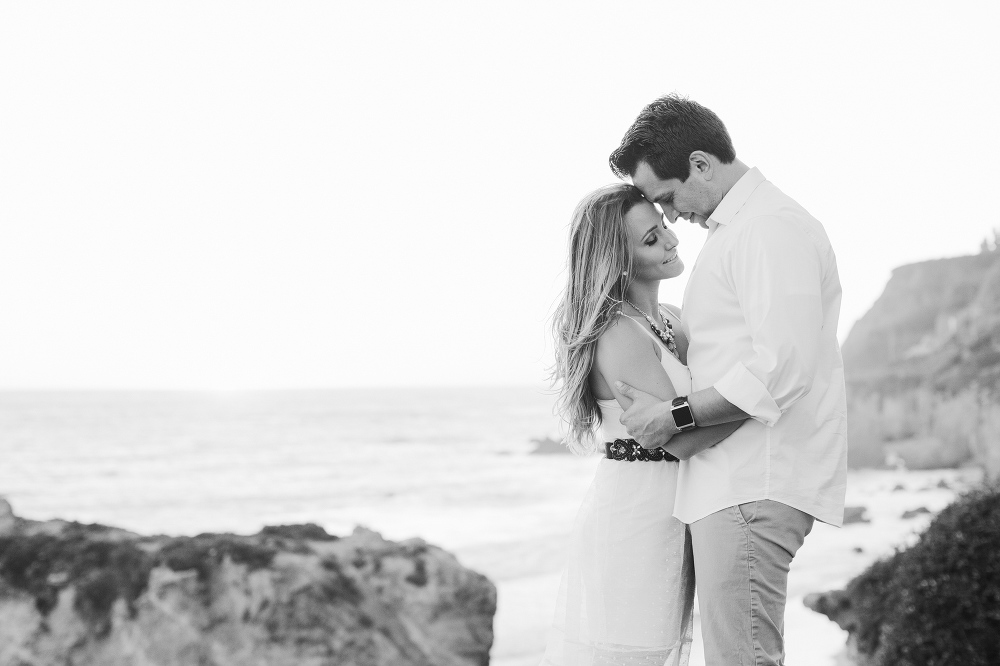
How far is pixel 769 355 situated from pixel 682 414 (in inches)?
13.7

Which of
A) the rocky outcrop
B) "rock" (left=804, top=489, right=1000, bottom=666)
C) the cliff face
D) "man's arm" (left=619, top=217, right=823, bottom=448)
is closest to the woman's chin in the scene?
"man's arm" (left=619, top=217, right=823, bottom=448)

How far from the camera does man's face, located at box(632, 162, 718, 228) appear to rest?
2918mm

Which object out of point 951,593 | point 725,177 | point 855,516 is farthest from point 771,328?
point 855,516

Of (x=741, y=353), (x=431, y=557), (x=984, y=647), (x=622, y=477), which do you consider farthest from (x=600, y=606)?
(x=984, y=647)

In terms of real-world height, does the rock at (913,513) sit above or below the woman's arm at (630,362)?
below

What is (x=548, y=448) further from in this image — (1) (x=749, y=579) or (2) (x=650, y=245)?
(1) (x=749, y=579)

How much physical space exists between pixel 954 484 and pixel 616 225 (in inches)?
777

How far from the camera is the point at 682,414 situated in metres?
2.66

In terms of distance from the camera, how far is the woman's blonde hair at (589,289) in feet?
10.1

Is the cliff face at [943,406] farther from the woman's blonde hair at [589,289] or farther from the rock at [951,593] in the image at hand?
the woman's blonde hair at [589,289]

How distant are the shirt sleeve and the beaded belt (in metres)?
0.52

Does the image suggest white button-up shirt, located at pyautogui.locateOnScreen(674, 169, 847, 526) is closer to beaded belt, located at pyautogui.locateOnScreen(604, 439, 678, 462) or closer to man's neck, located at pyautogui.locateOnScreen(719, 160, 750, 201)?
man's neck, located at pyautogui.locateOnScreen(719, 160, 750, 201)

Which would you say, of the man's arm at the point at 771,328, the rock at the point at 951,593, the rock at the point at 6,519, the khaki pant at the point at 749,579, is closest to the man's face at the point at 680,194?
the man's arm at the point at 771,328

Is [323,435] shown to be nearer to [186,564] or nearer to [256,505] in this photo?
[256,505]
